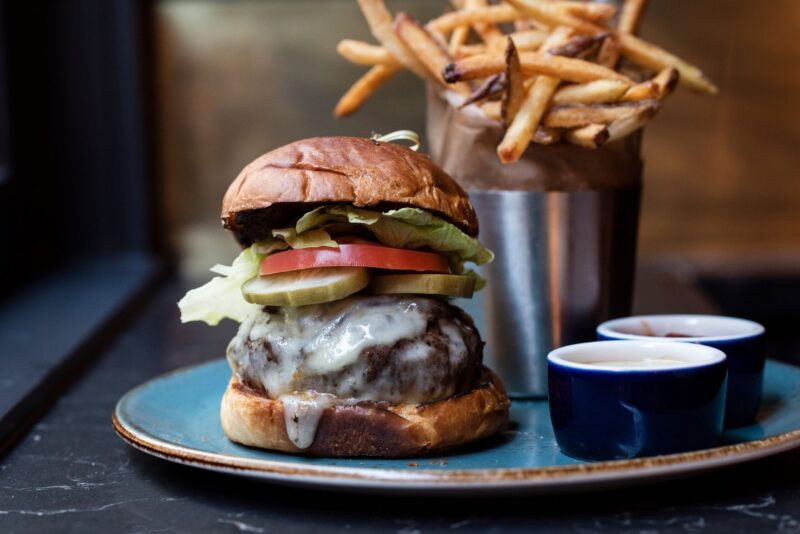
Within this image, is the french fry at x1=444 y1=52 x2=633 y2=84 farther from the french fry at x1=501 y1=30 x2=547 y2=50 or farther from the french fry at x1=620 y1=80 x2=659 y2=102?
the french fry at x1=501 y1=30 x2=547 y2=50

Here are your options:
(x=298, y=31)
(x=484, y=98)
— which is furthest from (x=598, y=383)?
(x=298, y=31)

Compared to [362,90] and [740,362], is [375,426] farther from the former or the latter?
[362,90]

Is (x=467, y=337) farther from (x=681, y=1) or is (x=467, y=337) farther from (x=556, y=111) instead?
(x=681, y=1)

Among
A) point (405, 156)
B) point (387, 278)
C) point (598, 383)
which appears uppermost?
point (405, 156)

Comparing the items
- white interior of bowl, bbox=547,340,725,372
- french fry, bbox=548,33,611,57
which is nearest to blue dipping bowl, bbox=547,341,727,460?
white interior of bowl, bbox=547,340,725,372

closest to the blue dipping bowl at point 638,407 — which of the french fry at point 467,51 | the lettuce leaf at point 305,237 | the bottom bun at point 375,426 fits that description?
the bottom bun at point 375,426

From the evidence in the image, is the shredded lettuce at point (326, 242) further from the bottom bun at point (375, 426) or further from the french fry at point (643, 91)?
the french fry at point (643, 91)
